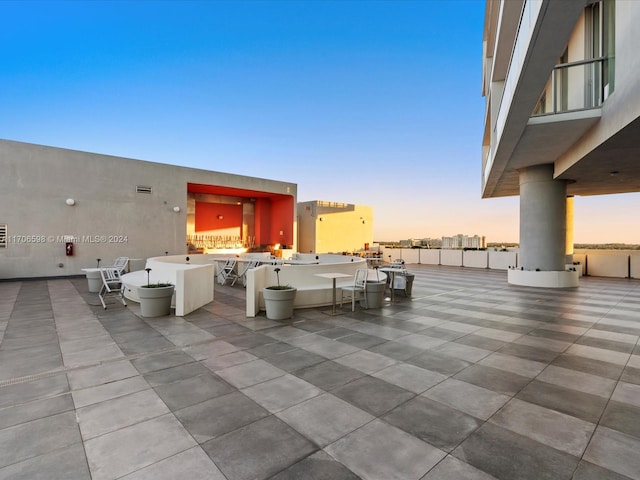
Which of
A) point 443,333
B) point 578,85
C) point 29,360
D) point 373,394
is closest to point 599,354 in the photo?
point 443,333

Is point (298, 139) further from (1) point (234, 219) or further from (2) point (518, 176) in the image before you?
(2) point (518, 176)

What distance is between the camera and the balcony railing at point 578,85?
8.16m

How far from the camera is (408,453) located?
2.62m

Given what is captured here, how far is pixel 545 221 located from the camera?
13.6 m

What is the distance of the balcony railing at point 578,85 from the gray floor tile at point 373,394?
8.38 meters

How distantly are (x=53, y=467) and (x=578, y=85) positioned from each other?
1284 cm

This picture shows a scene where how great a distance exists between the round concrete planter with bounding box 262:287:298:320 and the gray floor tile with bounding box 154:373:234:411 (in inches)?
126

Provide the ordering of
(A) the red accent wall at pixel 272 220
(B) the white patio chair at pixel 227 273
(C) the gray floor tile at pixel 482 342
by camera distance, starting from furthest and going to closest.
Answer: (A) the red accent wall at pixel 272 220 → (B) the white patio chair at pixel 227 273 → (C) the gray floor tile at pixel 482 342

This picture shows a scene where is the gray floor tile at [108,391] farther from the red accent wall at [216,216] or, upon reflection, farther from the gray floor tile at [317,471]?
the red accent wall at [216,216]

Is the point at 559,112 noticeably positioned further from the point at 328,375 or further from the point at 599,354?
the point at 328,375

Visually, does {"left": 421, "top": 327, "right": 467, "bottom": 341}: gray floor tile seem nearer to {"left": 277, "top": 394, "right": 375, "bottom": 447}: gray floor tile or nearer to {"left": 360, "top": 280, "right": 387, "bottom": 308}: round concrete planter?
{"left": 360, "top": 280, "right": 387, "bottom": 308}: round concrete planter

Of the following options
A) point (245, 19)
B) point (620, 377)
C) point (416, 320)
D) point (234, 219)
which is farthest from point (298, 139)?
point (620, 377)

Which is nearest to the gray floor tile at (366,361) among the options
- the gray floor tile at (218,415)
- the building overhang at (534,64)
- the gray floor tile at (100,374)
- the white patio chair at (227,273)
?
the gray floor tile at (218,415)

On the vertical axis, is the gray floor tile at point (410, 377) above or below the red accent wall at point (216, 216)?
below
